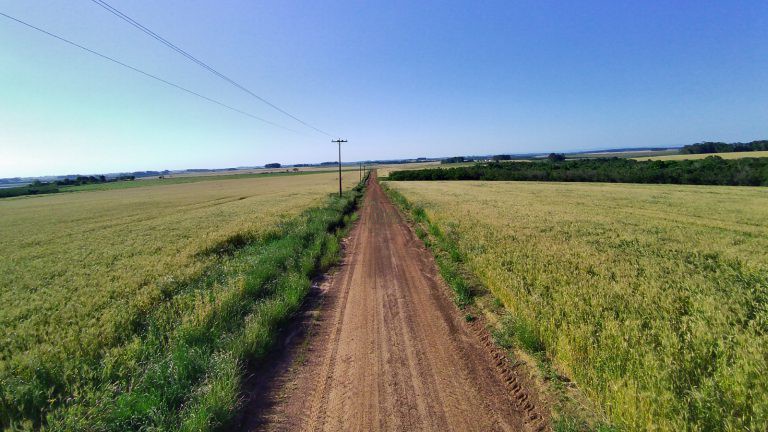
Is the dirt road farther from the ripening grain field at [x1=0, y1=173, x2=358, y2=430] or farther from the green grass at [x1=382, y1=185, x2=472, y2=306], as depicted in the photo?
the ripening grain field at [x1=0, y1=173, x2=358, y2=430]

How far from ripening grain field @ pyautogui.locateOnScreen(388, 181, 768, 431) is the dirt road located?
Answer: 115 cm

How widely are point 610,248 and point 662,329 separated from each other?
762cm

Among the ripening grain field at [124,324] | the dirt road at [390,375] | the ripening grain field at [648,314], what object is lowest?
the dirt road at [390,375]

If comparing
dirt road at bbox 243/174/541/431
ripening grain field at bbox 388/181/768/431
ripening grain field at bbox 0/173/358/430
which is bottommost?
dirt road at bbox 243/174/541/431

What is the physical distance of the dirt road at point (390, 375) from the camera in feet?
12.9

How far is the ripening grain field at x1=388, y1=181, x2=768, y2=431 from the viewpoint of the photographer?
3396 millimetres

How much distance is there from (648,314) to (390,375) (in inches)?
198

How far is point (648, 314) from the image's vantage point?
18.9ft

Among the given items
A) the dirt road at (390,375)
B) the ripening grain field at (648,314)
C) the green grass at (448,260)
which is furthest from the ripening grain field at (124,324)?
the ripening grain field at (648,314)

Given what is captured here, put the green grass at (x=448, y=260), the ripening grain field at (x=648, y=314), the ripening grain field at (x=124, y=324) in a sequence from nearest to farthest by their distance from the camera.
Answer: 1. the ripening grain field at (x=648, y=314)
2. the ripening grain field at (x=124, y=324)
3. the green grass at (x=448, y=260)

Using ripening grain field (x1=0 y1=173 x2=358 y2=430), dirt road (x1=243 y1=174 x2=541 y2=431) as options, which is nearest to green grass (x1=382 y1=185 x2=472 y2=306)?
dirt road (x1=243 y1=174 x2=541 y2=431)

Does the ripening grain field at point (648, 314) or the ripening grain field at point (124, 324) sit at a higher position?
the ripening grain field at point (648, 314)

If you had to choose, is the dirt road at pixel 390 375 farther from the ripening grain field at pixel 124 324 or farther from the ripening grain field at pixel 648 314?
the ripening grain field at pixel 648 314

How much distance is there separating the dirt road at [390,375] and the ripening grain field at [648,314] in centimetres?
115
